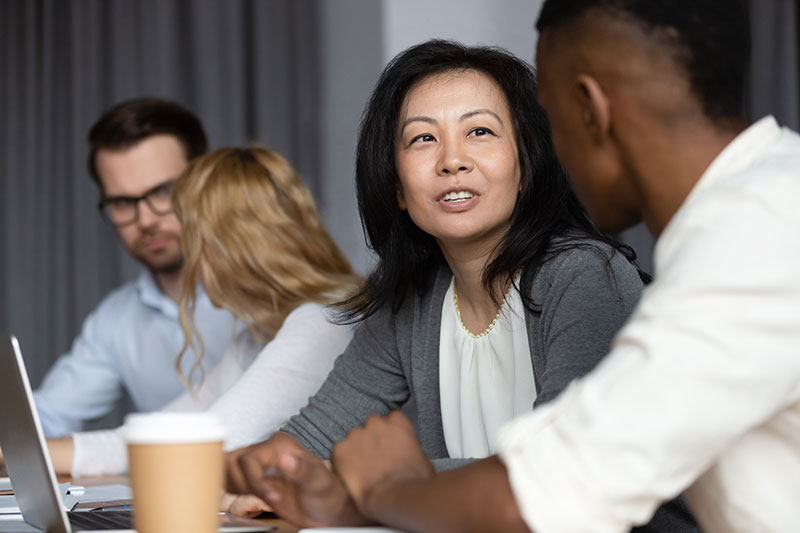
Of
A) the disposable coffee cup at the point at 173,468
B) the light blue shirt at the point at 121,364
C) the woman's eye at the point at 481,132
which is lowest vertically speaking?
the light blue shirt at the point at 121,364

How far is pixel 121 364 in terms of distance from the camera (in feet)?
8.16

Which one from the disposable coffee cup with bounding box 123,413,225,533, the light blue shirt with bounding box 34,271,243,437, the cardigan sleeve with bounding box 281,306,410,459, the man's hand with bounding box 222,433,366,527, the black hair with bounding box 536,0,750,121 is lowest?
the light blue shirt with bounding box 34,271,243,437

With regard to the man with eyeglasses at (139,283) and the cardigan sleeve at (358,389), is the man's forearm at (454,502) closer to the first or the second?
the cardigan sleeve at (358,389)

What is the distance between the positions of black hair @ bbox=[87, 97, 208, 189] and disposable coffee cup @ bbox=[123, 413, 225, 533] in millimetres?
1912

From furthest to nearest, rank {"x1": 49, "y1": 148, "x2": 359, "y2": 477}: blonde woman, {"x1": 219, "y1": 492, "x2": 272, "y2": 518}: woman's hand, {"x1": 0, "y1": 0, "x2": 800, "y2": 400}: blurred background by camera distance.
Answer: {"x1": 0, "y1": 0, "x2": 800, "y2": 400}: blurred background, {"x1": 49, "y1": 148, "x2": 359, "y2": 477}: blonde woman, {"x1": 219, "y1": 492, "x2": 272, "y2": 518}: woman's hand

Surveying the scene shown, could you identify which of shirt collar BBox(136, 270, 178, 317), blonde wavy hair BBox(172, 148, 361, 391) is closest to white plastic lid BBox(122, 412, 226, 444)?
blonde wavy hair BBox(172, 148, 361, 391)

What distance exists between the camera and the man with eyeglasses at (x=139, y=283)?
2.44m

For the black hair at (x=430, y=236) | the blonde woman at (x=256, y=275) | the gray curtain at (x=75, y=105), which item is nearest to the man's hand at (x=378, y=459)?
the black hair at (x=430, y=236)

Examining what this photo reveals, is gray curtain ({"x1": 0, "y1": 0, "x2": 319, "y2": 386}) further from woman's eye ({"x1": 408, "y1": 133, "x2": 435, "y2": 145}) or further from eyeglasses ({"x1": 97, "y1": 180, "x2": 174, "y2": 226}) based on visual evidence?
woman's eye ({"x1": 408, "y1": 133, "x2": 435, "y2": 145})

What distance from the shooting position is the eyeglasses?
2.46 metres

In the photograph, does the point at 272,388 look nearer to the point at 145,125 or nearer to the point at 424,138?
the point at 424,138

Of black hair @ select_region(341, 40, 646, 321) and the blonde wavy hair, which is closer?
black hair @ select_region(341, 40, 646, 321)

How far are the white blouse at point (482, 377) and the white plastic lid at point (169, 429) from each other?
677 mm

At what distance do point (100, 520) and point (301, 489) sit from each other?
221mm
